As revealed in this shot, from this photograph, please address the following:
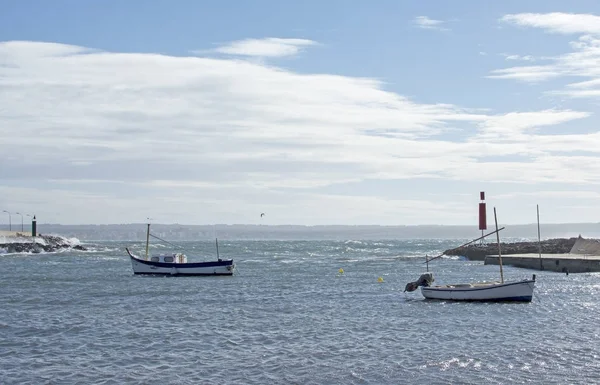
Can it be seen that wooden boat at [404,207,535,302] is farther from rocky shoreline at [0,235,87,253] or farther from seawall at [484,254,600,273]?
rocky shoreline at [0,235,87,253]

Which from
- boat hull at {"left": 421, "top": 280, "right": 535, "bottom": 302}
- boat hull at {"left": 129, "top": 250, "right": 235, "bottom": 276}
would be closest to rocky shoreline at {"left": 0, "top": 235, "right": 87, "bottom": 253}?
boat hull at {"left": 129, "top": 250, "right": 235, "bottom": 276}

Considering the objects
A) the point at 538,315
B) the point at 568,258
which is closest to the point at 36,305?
the point at 538,315

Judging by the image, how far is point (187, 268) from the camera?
3007 inches

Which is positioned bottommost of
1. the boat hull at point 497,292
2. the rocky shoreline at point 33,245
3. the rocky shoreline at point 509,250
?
the boat hull at point 497,292

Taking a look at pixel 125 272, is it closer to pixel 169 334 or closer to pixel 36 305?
pixel 36 305

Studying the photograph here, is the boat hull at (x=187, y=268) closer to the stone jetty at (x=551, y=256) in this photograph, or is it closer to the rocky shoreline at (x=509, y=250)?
the stone jetty at (x=551, y=256)

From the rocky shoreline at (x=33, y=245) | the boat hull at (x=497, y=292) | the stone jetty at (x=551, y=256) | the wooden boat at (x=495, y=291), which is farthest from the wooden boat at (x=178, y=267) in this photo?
the rocky shoreline at (x=33, y=245)

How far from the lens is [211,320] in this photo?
135 feet

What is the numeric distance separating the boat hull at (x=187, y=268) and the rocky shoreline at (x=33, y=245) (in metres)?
63.6

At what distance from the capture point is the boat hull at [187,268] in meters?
75.8

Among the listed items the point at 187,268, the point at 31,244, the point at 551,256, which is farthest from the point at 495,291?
the point at 31,244

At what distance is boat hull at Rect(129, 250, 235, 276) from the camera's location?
75.8 m

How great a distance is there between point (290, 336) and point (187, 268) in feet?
141

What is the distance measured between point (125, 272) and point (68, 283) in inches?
672
